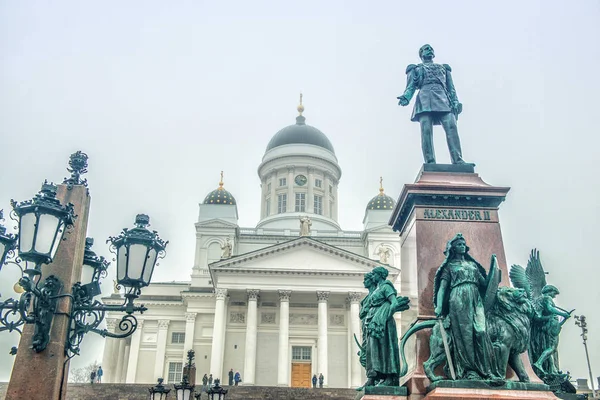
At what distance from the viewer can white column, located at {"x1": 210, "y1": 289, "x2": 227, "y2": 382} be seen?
45.5 meters

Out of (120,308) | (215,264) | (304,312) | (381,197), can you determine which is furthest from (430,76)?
(381,197)

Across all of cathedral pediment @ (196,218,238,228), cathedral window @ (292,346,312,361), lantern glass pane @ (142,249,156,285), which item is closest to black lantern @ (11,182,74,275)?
lantern glass pane @ (142,249,156,285)

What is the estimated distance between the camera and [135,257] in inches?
261

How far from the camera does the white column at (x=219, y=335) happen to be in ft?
149

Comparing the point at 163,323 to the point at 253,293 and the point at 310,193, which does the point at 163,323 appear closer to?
the point at 253,293

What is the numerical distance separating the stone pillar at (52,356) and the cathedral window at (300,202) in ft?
179

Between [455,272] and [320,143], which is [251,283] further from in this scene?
[455,272]

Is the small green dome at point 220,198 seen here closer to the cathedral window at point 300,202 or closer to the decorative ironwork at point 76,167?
the cathedral window at point 300,202

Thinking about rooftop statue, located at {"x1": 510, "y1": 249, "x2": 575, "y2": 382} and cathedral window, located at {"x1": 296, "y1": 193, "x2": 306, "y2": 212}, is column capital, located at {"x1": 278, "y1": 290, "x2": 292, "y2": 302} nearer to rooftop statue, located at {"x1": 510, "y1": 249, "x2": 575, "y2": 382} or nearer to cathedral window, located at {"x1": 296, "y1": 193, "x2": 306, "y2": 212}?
cathedral window, located at {"x1": 296, "y1": 193, "x2": 306, "y2": 212}

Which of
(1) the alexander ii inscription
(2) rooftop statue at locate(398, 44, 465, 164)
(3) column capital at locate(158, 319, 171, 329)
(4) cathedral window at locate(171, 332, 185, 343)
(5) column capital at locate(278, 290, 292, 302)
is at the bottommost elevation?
(1) the alexander ii inscription

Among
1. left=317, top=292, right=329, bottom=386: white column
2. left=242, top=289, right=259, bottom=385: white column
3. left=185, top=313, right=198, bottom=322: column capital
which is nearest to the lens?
left=242, top=289, right=259, bottom=385: white column

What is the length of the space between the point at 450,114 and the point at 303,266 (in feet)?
133

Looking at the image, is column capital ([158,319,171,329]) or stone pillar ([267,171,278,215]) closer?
column capital ([158,319,171,329])

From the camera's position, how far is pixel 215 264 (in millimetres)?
46625
